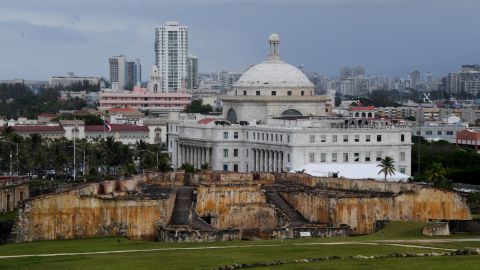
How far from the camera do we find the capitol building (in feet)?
473

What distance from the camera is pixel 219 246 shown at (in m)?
65.4

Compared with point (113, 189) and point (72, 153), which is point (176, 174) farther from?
point (72, 153)

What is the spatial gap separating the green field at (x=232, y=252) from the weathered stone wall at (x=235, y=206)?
15.5 meters

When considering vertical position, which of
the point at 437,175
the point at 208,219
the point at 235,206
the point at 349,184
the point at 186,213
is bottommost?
the point at 208,219

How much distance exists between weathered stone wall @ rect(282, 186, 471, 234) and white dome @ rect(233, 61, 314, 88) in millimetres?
80594

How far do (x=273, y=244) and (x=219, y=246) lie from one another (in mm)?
2204

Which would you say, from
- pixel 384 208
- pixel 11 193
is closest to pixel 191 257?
pixel 384 208

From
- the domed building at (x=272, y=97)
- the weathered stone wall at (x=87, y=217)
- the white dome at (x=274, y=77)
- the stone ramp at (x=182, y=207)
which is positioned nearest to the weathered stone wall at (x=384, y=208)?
the stone ramp at (x=182, y=207)

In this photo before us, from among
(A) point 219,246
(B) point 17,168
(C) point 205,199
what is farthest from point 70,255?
(B) point 17,168

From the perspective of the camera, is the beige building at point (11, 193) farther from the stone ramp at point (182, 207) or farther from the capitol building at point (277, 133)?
the capitol building at point (277, 133)

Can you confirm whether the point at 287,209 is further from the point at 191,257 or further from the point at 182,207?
the point at 191,257

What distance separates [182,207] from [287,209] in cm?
577

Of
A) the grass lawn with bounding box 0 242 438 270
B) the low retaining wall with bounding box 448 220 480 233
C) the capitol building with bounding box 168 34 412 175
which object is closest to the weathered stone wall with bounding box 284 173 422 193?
the low retaining wall with bounding box 448 220 480 233

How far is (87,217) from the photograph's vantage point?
7488 centimetres
